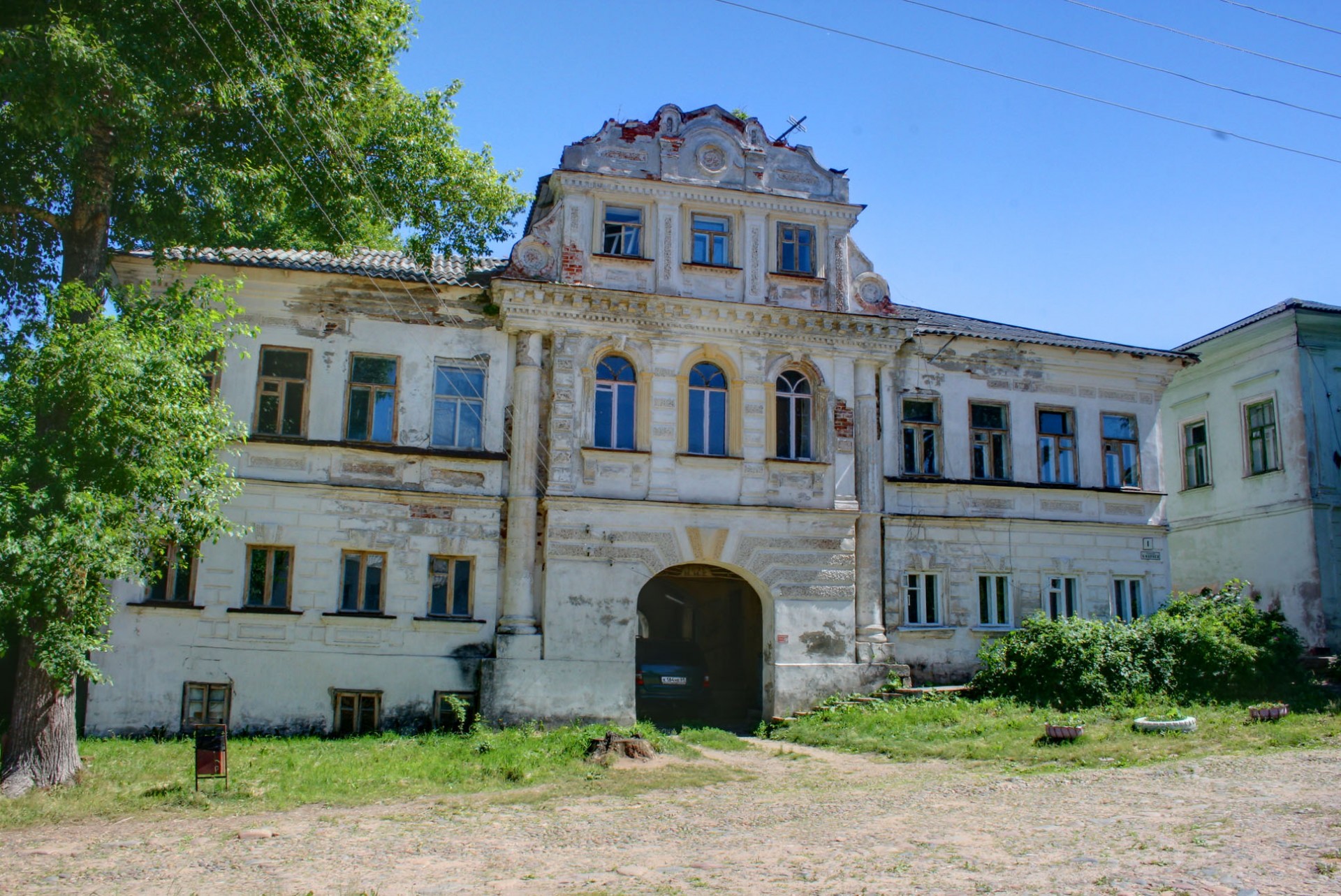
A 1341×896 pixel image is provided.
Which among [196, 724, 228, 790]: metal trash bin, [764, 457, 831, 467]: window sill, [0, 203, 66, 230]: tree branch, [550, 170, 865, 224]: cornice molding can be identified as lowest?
[196, 724, 228, 790]: metal trash bin

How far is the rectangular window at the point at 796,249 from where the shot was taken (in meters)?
19.6

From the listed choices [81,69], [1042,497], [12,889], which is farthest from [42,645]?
[1042,497]

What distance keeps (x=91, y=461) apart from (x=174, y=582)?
223 inches

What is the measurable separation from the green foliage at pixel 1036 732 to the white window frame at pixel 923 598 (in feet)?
5.95

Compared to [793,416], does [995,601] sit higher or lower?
lower

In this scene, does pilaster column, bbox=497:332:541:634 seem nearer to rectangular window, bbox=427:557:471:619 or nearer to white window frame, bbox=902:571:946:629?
rectangular window, bbox=427:557:471:619

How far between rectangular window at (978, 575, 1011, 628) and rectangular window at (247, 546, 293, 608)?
12603mm

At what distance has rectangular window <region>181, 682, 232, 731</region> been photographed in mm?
16281

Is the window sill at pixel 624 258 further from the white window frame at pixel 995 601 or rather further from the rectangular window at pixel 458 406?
the white window frame at pixel 995 601

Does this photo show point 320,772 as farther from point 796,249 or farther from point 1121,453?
point 1121,453

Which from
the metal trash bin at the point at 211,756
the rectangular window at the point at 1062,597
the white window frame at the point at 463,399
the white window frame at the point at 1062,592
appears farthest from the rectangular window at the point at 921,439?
the metal trash bin at the point at 211,756

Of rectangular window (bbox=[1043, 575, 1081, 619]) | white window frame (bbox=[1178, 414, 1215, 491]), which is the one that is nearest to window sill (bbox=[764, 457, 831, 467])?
rectangular window (bbox=[1043, 575, 1081, 619])

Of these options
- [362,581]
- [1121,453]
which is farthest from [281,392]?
[1121,453]

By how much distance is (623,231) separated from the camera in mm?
19000
